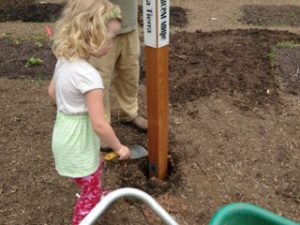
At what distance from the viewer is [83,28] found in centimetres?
196

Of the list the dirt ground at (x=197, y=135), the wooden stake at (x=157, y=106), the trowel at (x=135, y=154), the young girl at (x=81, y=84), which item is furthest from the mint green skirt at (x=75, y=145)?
the trowel at (x=135, y=154)

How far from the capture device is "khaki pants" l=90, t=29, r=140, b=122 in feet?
10.1

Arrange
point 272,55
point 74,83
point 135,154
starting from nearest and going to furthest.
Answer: point 74,83 < point 135,154 < point 272,55

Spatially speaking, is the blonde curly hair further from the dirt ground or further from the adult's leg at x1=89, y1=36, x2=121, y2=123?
the dirt ground

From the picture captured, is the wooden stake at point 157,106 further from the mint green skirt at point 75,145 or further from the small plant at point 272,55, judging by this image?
the small plant at point 272,55

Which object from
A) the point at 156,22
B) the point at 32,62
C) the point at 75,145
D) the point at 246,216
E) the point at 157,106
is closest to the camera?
the point at 246,216

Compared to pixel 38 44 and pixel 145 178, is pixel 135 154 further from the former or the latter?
pixel 38 44

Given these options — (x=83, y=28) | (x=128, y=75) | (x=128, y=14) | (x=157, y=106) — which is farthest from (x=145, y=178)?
(x=83, y=28)

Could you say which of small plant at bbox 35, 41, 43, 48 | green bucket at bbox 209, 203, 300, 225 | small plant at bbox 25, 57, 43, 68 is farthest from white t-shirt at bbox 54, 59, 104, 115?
small plant at bbox 35, 41, 43, 48

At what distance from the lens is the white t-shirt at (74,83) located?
2.01 m

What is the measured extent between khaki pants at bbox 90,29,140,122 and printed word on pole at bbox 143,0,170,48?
66 centimetres

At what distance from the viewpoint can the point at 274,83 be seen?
172 inches

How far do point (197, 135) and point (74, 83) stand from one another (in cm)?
177

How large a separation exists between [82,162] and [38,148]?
1.31m
